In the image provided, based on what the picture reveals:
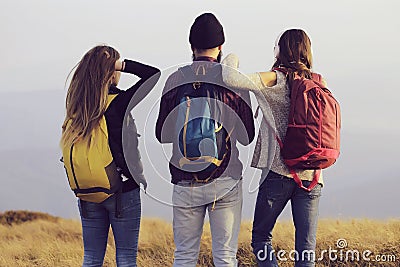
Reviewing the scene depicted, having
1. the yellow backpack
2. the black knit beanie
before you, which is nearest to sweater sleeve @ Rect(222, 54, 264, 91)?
the black knit beanie

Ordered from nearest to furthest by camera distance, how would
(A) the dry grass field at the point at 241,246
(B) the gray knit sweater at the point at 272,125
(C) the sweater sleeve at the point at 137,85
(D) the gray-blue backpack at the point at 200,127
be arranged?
(D) the gray-blue backpack at the point at 200,127 → (C) the sweater sleeve at the point at 137,85 → (B) the gray knit sweater at the point at 272,125 → (A) the dry grass field at the point at 241,246

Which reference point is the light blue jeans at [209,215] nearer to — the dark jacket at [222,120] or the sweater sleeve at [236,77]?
the dark jacket at [222,120]

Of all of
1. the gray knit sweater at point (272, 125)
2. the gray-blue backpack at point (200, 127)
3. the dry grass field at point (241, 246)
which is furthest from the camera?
the dry grass field at point (241, 246)

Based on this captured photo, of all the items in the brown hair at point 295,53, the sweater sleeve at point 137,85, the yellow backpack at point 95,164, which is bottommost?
the yellow backpack at point 95,164

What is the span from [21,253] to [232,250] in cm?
312

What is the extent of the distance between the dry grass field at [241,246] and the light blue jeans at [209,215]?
5.41ft

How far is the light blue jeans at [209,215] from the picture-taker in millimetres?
3289

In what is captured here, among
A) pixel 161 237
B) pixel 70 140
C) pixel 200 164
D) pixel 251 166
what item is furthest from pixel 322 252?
pixel 70 140

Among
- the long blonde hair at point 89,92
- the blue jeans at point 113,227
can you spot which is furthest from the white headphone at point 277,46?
the blue jeans at point 113,227

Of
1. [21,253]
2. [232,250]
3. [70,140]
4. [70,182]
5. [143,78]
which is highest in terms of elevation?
[143,78]

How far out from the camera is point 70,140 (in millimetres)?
3365

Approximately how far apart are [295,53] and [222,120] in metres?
0.61

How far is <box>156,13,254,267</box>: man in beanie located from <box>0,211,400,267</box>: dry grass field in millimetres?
1713

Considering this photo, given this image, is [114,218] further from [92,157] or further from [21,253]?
[21,253]
